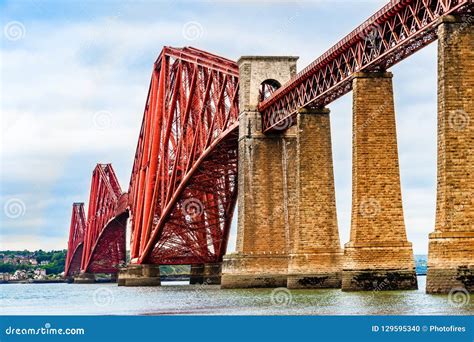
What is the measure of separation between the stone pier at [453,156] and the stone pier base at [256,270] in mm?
29091

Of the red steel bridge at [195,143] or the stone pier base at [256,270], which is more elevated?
the red steel bridge at [195,143]

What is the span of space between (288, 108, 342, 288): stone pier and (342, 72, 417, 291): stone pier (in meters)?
9.81

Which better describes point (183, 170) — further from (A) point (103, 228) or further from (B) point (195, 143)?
(A) point (103, 228)

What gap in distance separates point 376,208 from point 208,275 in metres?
47.9

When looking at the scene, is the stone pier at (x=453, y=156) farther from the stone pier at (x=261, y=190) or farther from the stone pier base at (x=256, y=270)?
the stone pier at (x=261, y=190)

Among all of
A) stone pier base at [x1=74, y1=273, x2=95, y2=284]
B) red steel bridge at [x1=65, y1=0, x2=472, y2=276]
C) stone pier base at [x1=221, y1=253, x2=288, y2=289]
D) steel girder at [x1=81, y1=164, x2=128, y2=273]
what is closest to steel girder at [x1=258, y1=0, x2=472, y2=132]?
red steel bridge at [x1=65, y1=0, x2=472, y2=276]

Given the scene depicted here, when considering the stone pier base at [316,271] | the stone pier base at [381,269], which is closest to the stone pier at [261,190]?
the stone pier base at [316,271]

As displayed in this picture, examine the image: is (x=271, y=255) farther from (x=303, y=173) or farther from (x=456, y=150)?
(x=456, y=150)

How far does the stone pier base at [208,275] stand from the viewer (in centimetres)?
10056

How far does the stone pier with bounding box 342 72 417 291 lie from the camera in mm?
54250

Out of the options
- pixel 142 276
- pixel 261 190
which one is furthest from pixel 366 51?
pixel 142 276

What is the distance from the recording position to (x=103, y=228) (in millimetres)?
153625

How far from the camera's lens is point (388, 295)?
166ft
